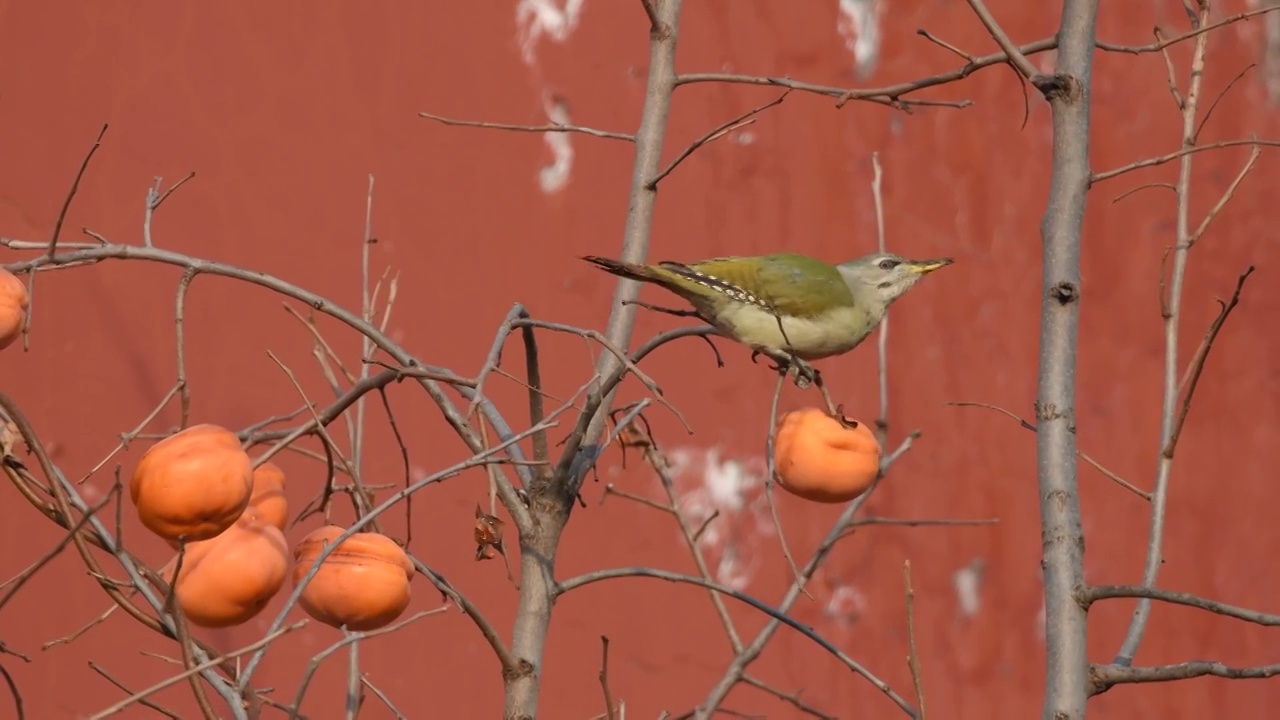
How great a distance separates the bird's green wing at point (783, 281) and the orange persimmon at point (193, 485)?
1.32 metres

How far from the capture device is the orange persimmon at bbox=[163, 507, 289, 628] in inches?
67.9

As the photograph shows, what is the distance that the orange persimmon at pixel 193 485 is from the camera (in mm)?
1649

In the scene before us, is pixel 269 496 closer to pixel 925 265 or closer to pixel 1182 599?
pixel 1182 599

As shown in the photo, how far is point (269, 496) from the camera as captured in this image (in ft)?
6.50

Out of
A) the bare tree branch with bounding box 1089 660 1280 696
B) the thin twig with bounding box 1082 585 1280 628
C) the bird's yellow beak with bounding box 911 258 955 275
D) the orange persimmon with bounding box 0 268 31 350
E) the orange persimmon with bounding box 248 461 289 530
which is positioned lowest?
the bare tree branch with bounding box 1089 660 1280 696

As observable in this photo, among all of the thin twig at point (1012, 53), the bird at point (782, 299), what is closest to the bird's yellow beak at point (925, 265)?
the bird at point (782, 299)

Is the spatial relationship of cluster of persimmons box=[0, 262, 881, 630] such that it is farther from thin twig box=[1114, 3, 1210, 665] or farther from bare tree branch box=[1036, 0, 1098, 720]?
thin twig box=[1114, 3, 1210, 665]

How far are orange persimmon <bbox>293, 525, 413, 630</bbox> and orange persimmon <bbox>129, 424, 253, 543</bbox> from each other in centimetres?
15

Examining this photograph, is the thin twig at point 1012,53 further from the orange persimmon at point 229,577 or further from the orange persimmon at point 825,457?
the orange persimmon at point 229,577

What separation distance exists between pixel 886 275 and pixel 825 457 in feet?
3.64

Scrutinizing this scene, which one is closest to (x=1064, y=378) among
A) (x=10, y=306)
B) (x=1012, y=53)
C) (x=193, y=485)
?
(x=1012, y=53)

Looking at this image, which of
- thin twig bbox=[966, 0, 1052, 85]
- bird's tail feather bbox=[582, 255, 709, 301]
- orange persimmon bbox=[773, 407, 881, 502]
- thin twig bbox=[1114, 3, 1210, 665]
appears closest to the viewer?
thin twig bbox=[966, 0, 1052, 85]

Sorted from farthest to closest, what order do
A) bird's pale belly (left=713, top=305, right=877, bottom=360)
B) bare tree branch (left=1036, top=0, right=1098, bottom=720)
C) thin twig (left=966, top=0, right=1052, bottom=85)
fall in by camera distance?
bird's pale belly (left=713, top=305, right=877, bottom=360)
thin twig (left=966, top=0, right=1052, bottom=85)
bare tree branch (left=1036, top=0, right=1098, bottom=720)

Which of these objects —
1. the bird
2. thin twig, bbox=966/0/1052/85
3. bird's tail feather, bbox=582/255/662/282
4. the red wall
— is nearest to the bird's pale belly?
the bird
